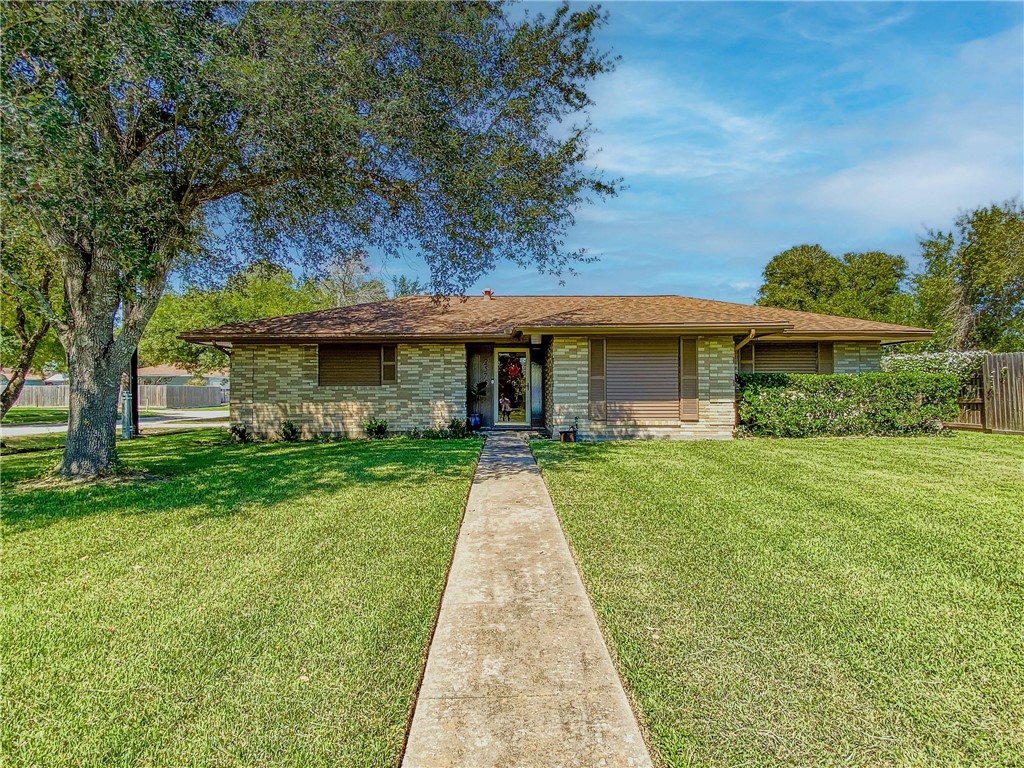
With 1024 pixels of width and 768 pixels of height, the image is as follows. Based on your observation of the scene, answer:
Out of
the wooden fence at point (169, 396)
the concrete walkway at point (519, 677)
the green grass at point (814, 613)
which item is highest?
the wooden fence at point (169, 396)

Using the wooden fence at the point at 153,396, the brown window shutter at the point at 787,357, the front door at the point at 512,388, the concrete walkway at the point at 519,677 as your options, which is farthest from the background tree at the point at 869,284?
the wooden fence at the point at 153,396

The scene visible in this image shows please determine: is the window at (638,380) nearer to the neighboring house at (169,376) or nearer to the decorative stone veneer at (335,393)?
the decorative stone veneer at (335,393)

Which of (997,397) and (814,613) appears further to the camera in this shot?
(997,397)

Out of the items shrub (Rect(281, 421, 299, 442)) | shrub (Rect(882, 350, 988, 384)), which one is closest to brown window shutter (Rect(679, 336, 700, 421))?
shrub (Rect(882, 350, 988, 384))

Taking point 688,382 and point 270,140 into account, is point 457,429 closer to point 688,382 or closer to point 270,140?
point 688,382

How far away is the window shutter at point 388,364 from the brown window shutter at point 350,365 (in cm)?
11

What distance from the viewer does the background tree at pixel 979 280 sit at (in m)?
20.0

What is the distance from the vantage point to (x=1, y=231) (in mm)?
5352

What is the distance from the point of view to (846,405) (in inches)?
438

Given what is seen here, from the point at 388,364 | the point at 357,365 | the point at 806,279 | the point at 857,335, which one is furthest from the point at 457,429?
the point at 806,279

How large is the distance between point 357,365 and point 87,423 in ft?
19.7

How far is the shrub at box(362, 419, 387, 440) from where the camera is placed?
40.7ft

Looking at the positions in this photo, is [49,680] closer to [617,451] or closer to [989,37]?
[617,451]

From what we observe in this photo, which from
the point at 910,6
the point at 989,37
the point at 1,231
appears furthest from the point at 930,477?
the point at 1,231
